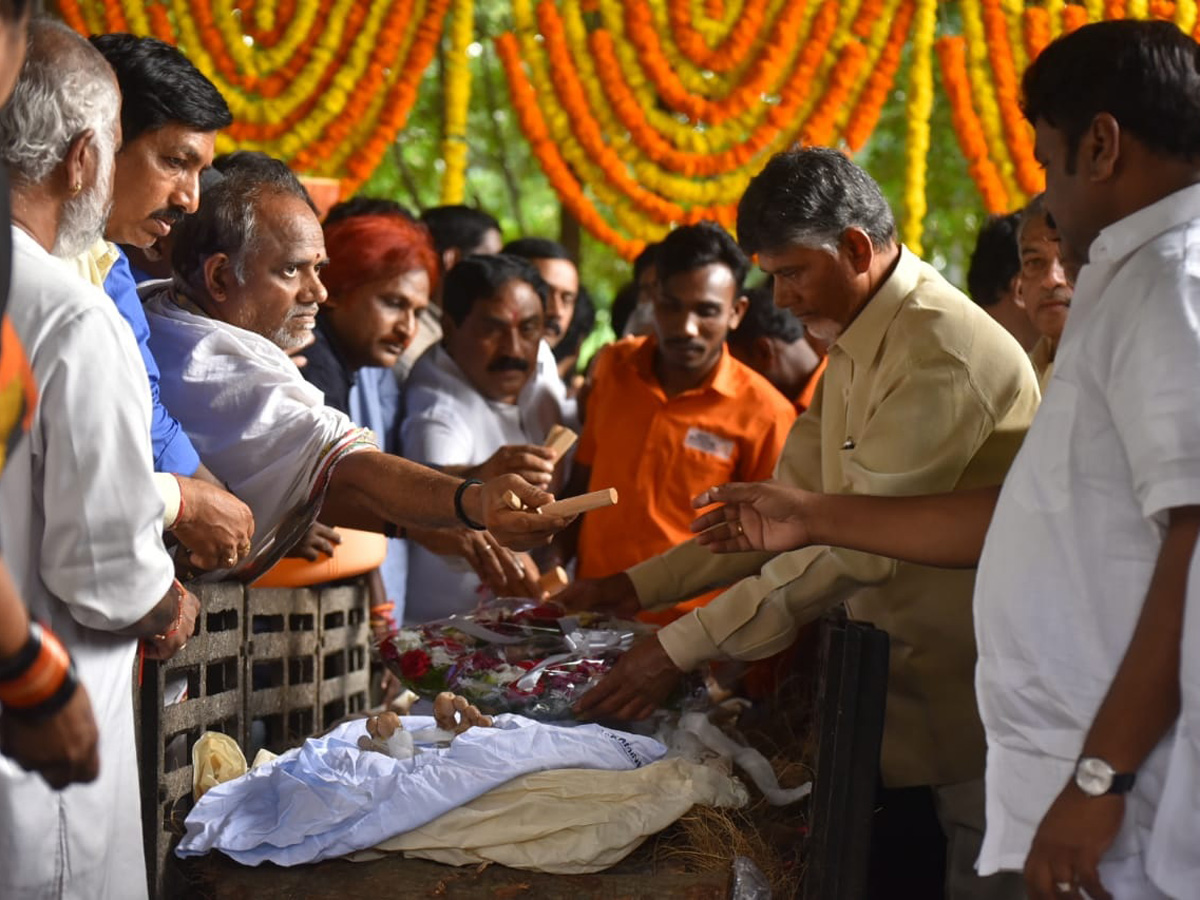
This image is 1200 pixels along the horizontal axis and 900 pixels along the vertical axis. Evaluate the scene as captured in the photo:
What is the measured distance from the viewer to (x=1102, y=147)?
5.75ft

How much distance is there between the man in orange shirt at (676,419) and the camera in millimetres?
4145

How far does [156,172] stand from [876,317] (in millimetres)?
1449

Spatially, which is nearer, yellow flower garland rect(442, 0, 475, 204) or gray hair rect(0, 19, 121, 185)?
gray hair rect(0, 19, 121, 185)

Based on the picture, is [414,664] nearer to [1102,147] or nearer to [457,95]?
[1102,147]

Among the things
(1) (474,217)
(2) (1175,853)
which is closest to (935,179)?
(1) (474,217)

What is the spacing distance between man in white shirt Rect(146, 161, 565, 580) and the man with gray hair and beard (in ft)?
2.76

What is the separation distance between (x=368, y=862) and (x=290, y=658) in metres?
0.77

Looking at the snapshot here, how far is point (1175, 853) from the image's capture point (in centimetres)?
157

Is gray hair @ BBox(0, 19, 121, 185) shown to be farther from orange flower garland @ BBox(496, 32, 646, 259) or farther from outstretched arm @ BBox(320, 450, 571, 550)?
orange flower garland @ BBox(496, 32, 646, 259)

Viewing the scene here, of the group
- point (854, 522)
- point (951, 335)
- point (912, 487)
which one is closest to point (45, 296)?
point (854, 522)

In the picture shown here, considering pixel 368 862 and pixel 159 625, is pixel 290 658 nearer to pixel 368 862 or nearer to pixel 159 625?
pixel 368 862

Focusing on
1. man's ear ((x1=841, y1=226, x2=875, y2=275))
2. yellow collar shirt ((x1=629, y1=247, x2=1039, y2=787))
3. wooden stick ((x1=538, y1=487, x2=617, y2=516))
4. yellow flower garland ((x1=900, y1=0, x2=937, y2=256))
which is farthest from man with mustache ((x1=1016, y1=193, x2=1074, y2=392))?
yellow flower garland ((x1=900, y1=0, x2=937, y2=256))

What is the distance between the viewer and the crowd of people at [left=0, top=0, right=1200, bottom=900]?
5.31 feet

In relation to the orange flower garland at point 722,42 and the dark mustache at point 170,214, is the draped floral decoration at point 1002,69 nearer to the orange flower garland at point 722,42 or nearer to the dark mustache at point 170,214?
the orange flower garland at point 722,42
